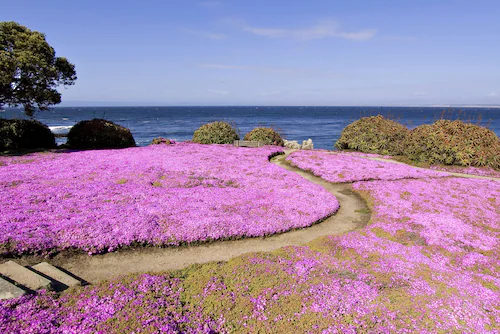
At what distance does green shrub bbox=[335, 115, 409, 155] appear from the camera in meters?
33.5

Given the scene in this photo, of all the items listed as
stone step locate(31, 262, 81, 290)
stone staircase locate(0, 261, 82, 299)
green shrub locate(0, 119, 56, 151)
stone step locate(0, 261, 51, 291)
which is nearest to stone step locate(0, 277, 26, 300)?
stone staircase locate(0, 261, 82, 299)

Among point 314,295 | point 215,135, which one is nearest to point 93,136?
point 215,135

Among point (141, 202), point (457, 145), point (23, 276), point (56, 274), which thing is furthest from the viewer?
point (457, 145)

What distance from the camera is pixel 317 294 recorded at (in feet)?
25.3

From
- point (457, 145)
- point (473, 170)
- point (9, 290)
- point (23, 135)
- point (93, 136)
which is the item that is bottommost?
point (473, 170)

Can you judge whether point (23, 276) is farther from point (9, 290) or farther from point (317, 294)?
point (317, 294)

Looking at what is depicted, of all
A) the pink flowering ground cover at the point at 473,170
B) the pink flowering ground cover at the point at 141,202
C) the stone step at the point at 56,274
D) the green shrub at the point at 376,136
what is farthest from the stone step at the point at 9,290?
the green shrub at the point at 376,136

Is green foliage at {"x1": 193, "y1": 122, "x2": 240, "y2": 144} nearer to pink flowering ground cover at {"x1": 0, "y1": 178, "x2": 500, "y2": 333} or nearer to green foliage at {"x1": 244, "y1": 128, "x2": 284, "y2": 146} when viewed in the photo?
green foliage at {"x1": 244, "y1": 128, "x2": 284, "y2": 146}

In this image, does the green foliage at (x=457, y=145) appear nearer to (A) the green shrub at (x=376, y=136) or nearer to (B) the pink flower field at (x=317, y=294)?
(A) the green shrub at (x=376, y=136)

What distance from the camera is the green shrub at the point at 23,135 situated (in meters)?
25.8

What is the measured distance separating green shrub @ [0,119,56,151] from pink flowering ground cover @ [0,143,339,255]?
5.06m

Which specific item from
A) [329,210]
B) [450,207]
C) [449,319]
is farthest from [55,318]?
[450,207]

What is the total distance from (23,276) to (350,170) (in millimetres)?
19735

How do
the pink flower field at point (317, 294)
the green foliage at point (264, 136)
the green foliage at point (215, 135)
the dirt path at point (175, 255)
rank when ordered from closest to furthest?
1. the pink flower field at point (317, 294)
2. the dirt path at point (175, 255)
3. the green foliage at point (215, 135)
4. the green foliage at point (264, 136)
